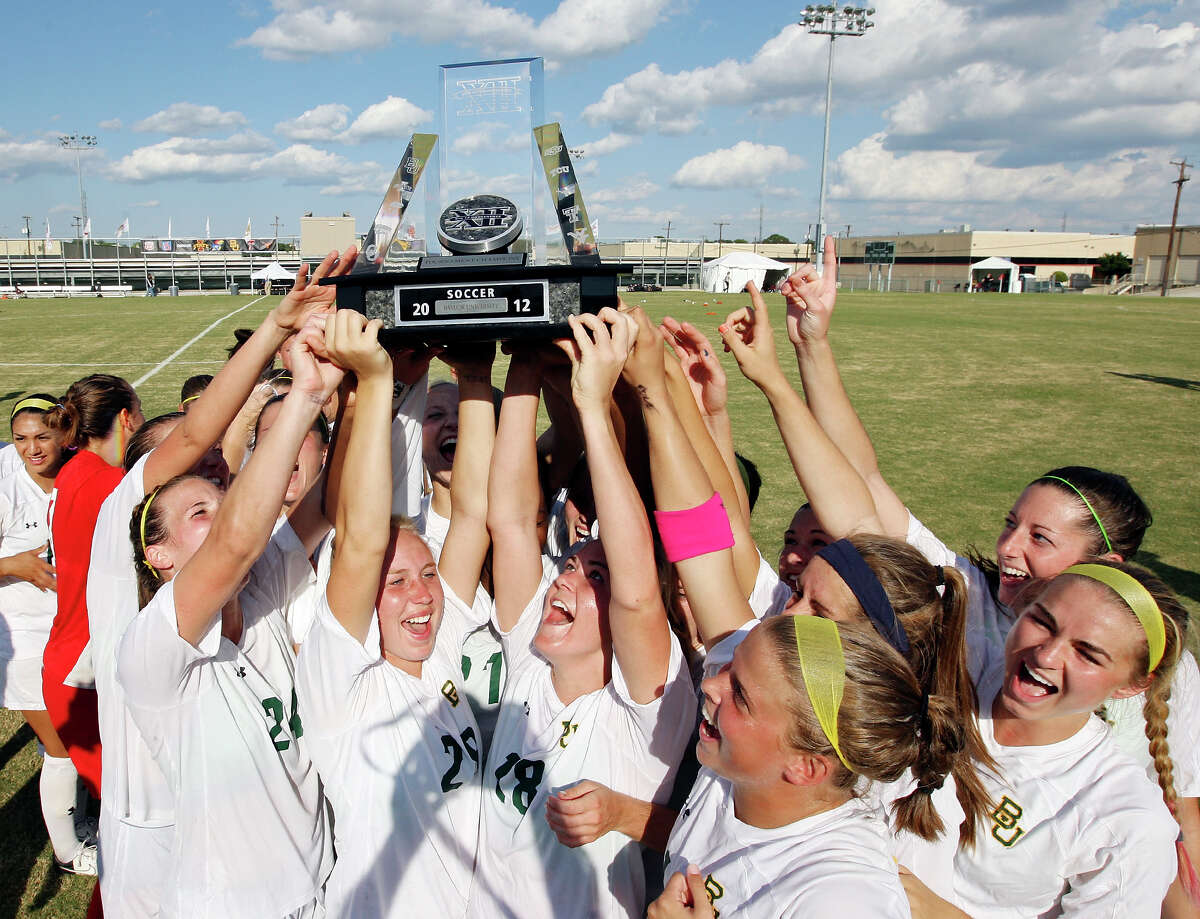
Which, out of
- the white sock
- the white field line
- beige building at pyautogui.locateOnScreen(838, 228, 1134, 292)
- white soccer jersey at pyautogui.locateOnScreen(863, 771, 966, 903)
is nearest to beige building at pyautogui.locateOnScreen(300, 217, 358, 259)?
the white sock

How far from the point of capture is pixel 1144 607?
82.2 inches

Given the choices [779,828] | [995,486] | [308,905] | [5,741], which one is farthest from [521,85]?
[995,486]

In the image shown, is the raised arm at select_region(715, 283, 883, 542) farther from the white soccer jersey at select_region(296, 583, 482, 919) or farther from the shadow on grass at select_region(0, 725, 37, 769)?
the shadow on grass at select_region(0, 725, 37, 769)

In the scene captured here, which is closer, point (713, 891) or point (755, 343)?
point (713, 891)

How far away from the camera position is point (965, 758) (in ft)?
6.68

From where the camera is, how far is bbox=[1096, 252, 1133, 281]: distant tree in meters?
69.6

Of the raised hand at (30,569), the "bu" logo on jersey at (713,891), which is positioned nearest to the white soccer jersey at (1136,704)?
the "bu" logo on jersey at (713,891)

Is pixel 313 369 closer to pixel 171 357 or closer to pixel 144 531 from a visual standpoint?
pixel 144 531

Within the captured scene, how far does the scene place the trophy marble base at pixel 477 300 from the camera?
2.22 m

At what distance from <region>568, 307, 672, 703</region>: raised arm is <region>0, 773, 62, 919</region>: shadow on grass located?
296cm

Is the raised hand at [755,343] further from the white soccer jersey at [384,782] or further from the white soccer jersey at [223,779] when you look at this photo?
the white soccer jersey at [223,779]

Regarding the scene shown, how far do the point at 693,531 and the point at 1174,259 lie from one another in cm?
8033

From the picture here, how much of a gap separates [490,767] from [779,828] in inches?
36.2

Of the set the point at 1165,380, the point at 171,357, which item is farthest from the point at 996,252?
the point at 171,357
